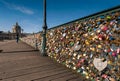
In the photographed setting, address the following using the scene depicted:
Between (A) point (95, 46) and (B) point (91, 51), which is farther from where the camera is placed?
(B) point (91, 51)

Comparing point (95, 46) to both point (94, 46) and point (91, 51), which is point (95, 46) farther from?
point (91, 51)

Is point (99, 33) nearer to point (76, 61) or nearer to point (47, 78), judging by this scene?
point (76, 61)

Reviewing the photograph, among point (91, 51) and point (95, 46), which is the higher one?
point (95, 46)

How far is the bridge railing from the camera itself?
2.07 m

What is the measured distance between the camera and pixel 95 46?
2.48 metres

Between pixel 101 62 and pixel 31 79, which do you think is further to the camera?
pixel 31 79

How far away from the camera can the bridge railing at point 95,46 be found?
207cm

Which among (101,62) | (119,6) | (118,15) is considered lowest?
(101,62)

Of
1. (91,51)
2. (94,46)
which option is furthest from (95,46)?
(91,51)

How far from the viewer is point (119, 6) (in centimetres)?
202

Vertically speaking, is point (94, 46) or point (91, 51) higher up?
point (94, 46)

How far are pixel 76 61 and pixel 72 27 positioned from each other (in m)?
1.12

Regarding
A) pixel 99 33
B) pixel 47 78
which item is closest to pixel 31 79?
pixel 47 78

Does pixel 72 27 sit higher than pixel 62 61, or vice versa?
pixel 72 27
